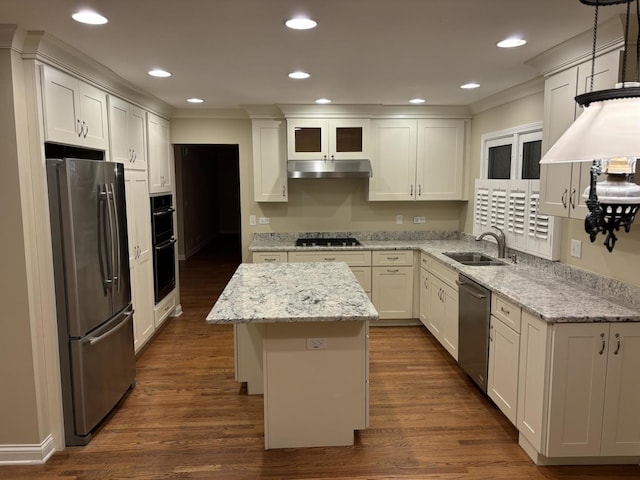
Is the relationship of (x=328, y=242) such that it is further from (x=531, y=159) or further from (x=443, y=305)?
(x=531, y=159)

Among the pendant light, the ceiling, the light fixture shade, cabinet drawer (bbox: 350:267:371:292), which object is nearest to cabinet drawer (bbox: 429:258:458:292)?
cabinet drawer (bbox: 350:267:371:292)

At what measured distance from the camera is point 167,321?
17.0 feet

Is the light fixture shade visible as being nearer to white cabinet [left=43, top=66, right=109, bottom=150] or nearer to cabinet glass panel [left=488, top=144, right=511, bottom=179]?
white cabinet [left=43, top=66, right=109, bottom=150]

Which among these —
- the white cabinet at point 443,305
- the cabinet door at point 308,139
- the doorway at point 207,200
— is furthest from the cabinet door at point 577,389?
the doorway at point 207,200

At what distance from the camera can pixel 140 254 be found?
407 cm

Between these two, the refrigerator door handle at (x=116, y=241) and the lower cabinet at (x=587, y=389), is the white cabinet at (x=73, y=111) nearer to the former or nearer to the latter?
the refrigerator door handle at (x=116, y=241)

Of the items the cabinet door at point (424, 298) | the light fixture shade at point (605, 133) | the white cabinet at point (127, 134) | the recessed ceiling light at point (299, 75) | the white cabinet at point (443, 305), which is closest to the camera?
the light fixture shade at point (605, 133)

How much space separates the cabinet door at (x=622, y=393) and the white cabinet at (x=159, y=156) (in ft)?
12.9

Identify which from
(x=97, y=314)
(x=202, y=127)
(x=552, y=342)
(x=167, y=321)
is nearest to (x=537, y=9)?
(x=552, y=342)

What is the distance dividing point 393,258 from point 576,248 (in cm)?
208

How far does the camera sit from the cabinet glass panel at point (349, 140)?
16.5ft

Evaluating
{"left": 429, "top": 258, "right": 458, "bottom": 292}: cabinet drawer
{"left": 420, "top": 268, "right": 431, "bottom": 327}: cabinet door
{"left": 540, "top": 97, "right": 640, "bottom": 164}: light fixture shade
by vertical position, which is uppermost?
{"left": 540, "top": 97, "right": 640, "bottom": 164}: light fixture shade

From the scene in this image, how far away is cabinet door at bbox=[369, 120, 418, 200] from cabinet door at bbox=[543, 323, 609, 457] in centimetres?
305

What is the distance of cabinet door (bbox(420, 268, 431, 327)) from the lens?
4637 millimetres
